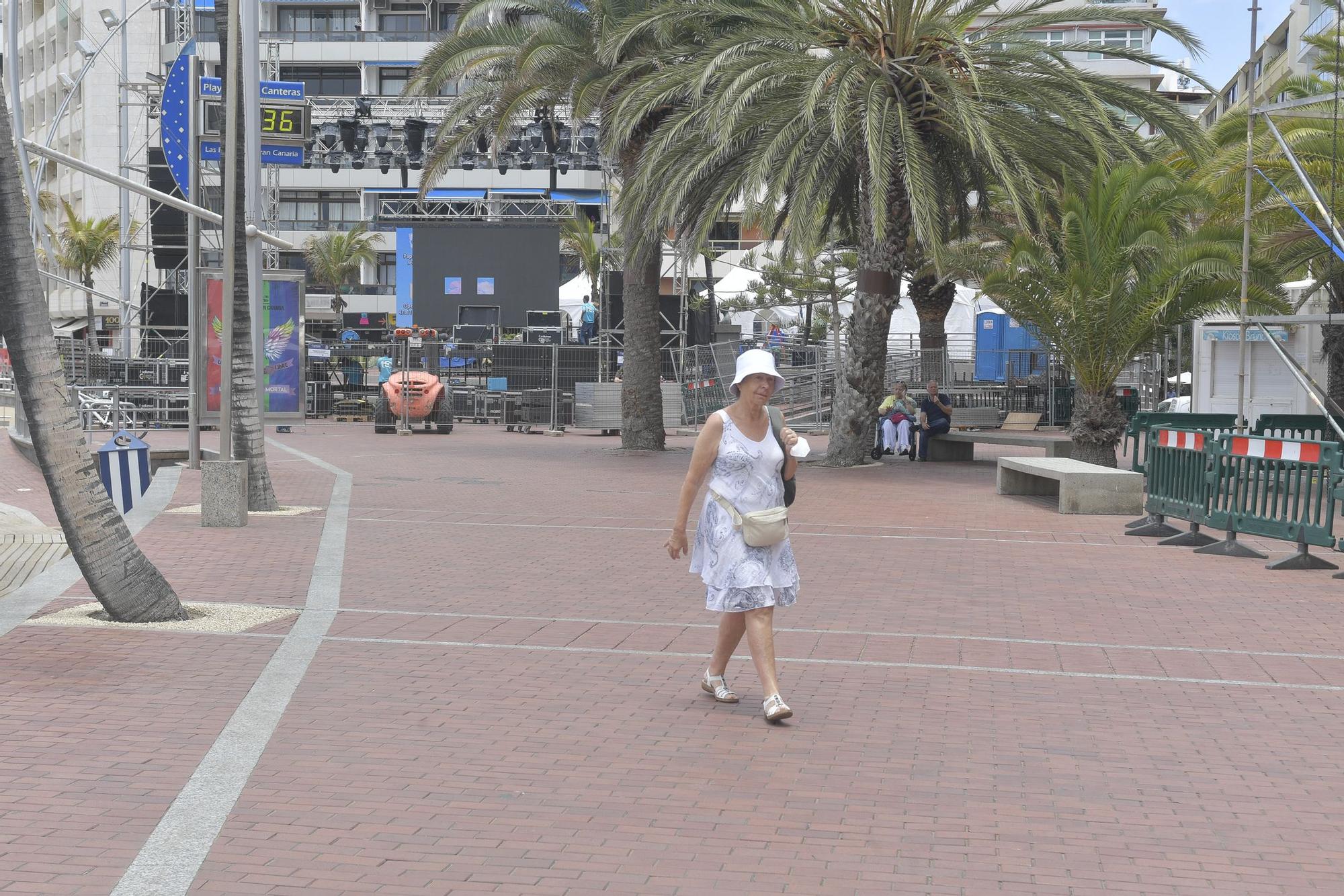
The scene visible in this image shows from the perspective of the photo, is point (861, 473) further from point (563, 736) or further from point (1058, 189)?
point (563, 736)

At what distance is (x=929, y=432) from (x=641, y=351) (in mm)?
5154

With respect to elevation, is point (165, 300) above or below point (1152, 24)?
below

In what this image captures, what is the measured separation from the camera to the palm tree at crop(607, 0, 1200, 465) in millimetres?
20516

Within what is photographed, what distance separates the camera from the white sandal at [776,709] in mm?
6559

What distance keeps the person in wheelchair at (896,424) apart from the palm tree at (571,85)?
4.02 metres

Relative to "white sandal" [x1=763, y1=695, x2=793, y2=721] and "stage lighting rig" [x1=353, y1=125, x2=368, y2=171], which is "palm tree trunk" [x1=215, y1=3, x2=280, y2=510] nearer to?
"white sandal" [x1=763, y1=695, x2=793, y2=721]

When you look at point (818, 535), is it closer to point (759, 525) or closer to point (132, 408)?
point (759, 525)

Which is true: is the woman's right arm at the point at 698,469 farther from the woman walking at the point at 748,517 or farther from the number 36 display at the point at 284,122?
the number 36 display at the point at 284,122

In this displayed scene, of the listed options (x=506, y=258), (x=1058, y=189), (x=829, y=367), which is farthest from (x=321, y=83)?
(x=1058, y=189)

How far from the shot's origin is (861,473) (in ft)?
74.0

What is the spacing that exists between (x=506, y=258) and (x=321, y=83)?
34.8 metres

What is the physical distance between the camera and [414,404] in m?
34.1

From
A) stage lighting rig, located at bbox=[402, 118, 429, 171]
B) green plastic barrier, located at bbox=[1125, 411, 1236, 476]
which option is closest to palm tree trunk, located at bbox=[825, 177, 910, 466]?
green plastic barrier, located at bbox=[1125, 411, 1236, 476]

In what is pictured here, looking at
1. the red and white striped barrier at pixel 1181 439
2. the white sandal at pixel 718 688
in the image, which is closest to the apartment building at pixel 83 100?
the red and white striped barrier at pixel 1181 439
